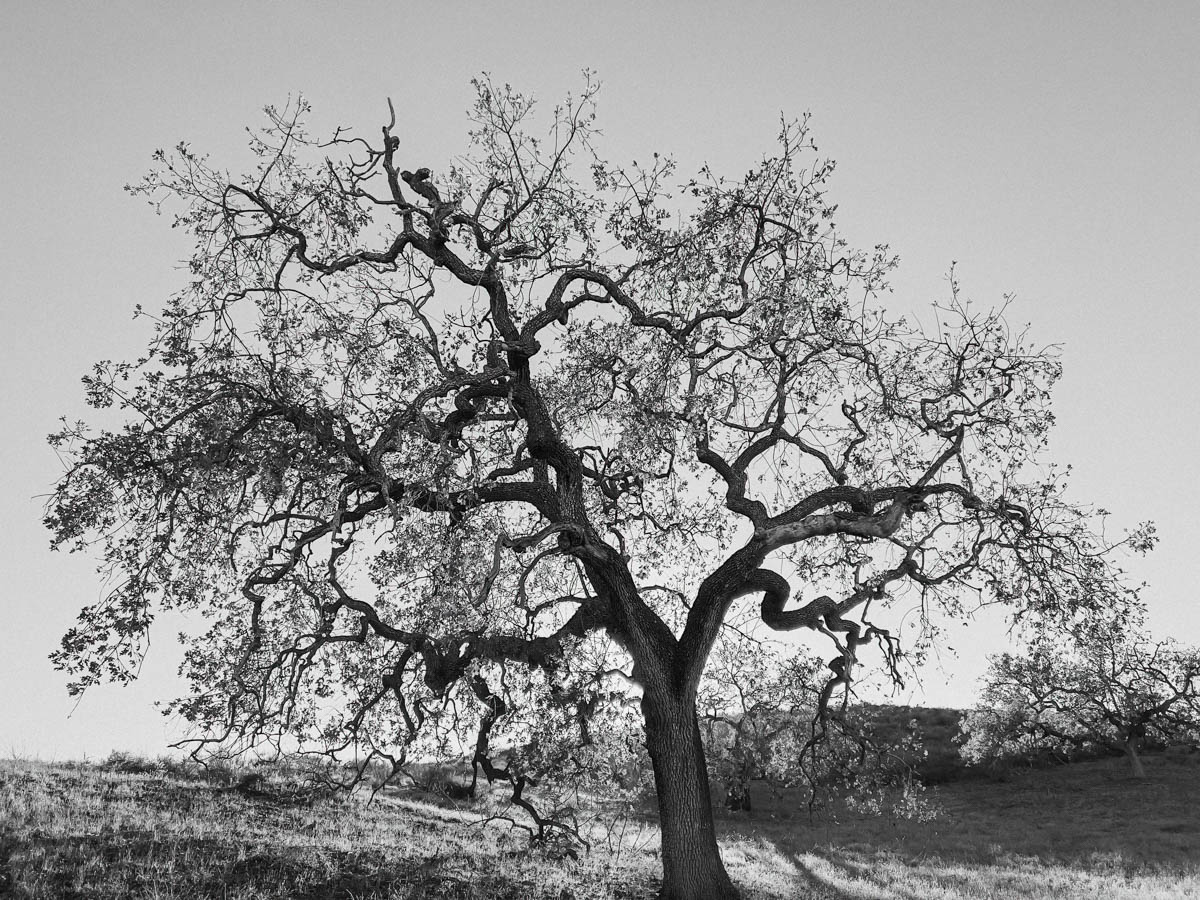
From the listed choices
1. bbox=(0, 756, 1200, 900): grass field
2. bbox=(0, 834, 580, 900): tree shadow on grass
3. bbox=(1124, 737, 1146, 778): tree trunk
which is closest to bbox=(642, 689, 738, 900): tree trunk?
bbox=(0, 756, 1200, 900): grass field

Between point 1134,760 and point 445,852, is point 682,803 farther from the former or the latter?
point 1134,760

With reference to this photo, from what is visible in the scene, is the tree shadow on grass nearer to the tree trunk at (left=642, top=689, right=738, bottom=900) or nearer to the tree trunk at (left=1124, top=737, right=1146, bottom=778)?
the tree trunk at (left=642, top=689, right=738, bottom=900)

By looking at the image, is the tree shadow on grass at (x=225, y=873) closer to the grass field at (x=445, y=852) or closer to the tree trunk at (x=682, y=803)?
the grass field at (x=445, y=852)

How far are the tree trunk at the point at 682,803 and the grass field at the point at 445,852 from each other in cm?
178

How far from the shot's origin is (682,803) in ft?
48.0

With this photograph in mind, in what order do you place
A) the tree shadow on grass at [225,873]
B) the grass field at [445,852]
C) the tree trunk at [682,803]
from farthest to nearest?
the tree trunk at [682,803] → the grass field at [445,852] → the tree shadow on grass at [225,873]

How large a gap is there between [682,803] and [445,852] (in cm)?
586

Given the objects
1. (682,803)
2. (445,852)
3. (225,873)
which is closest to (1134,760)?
(682,803)

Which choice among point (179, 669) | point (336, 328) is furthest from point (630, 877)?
point (336, 328)

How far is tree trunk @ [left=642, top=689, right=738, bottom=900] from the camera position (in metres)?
14.4

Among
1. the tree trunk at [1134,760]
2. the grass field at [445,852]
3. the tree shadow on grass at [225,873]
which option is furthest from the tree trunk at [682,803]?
the tree trunk at [1134,760]

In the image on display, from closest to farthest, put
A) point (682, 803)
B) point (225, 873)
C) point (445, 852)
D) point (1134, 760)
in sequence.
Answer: point (225, 873), point (682, 803), point (445, 852), point (1134, 760)

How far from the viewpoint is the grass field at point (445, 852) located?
42.0 feet

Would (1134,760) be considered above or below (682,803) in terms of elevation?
above
